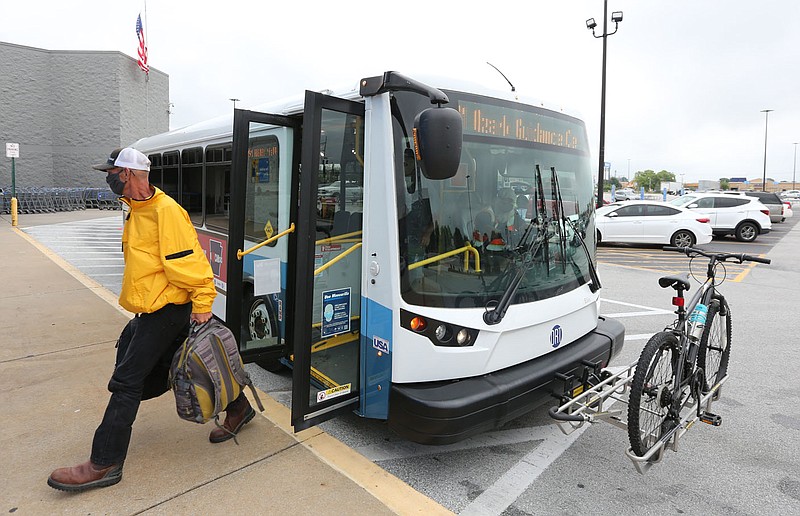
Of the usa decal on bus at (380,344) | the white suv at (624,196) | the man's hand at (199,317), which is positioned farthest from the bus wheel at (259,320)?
the white suv at (624,196)

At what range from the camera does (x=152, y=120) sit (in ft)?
102

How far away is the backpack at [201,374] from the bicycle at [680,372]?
8.03ft

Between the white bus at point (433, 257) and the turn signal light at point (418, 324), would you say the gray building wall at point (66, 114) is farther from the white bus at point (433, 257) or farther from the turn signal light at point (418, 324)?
the turn signal light at point (418, 324)

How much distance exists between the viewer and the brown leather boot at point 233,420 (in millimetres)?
3652

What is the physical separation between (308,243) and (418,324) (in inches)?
32.1

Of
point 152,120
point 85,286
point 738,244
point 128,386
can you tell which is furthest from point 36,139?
point 738,244

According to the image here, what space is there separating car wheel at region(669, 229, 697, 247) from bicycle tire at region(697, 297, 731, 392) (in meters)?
12.9

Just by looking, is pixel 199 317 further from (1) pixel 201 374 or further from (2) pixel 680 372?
(2) pixel 680 372

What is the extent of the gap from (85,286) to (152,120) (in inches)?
1017

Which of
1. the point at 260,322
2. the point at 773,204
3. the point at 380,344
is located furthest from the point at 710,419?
the point at 773,204

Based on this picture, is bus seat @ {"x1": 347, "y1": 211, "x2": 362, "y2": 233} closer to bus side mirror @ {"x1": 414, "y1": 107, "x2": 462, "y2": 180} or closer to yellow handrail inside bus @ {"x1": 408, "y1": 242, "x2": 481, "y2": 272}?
yellow handrail inside bus @ {"x1": 408, "y1": 242, "x2": 481, "y2": 272}

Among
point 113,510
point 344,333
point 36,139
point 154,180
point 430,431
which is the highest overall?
point 36,139

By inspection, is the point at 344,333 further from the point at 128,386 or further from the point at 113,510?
the point at 113,510

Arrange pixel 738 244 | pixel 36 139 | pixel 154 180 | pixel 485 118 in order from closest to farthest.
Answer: pixel 485 118, pixel 154 180, pixel 738 244, pixel 36 139
